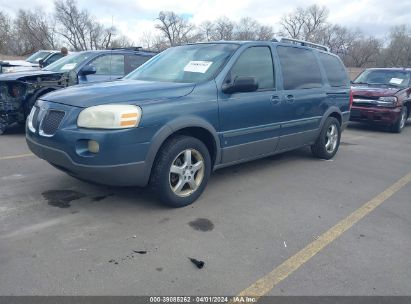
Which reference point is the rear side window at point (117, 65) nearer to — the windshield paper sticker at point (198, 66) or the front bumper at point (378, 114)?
the windshield paper sticker at point (198, 66)

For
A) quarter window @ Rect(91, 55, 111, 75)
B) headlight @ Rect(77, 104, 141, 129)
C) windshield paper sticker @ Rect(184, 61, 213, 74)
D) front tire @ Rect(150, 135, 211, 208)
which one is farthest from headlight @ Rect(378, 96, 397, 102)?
headlight @ Rect(77, 104, 141, 129)

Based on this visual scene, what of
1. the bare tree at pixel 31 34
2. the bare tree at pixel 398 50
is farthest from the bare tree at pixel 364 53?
the bare tree at pixel 31 34

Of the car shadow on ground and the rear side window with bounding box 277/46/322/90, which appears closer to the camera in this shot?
the car shadow on ground

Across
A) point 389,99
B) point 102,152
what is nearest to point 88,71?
point 102,152

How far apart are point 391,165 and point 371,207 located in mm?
2472

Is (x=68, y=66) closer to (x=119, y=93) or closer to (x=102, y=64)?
(x=102, y=64)

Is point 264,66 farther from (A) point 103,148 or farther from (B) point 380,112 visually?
(B) point 380,112

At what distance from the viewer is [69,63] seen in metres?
8.30

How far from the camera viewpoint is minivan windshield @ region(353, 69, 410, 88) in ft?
35.5

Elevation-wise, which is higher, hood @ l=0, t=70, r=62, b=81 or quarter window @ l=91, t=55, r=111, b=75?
quarter window @ l=91, t=55, r=111, b=75

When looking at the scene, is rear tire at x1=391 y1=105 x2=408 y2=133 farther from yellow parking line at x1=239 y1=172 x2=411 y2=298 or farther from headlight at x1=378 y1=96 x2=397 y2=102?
yellow parking line at x1=239 y1=172 x2=411 y2=298

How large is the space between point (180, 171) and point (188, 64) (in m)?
1.43

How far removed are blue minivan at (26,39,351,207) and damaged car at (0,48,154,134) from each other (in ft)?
10.9

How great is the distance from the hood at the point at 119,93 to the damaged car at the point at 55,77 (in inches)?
144
